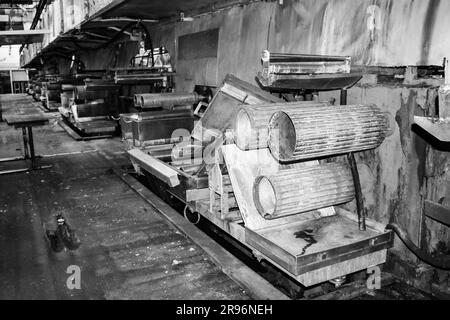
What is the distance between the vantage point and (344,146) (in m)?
2.07

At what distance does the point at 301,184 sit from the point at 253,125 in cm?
43

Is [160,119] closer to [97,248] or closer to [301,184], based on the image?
[97,248]

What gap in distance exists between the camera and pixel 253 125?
2.19 metres

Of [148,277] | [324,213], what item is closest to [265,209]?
[324,213]

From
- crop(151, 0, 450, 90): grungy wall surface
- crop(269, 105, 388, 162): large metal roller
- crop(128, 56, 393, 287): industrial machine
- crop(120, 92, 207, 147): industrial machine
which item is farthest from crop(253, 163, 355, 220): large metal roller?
crop(120, 92, 207, 147): industrial machine

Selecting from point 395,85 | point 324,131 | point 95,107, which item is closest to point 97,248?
point 324,131

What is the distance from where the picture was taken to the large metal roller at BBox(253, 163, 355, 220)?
6.89 ft

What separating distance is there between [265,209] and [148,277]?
793mm

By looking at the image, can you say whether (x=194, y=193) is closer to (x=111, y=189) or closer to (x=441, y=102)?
(x=111, y=189)

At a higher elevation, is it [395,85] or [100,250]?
[395,85]

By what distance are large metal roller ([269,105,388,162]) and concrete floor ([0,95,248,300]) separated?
2.77 ft

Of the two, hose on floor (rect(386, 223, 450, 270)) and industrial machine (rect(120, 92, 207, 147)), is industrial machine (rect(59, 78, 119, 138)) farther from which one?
hose on floor (rect(386, 223, 450, 270))
